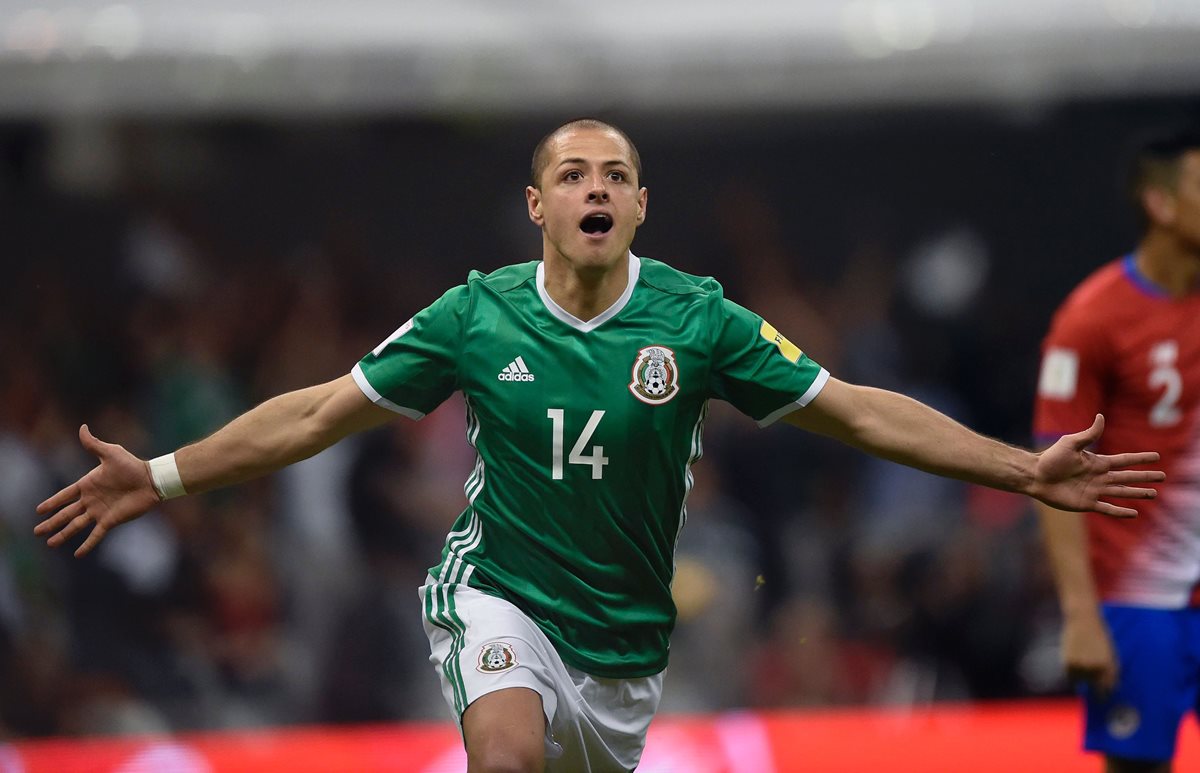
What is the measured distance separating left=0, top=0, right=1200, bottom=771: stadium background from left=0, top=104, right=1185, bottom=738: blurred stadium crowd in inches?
0.9

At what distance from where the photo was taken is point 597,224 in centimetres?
A: 449

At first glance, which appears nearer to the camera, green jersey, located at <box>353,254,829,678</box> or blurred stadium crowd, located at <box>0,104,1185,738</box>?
green jersey, located at <box>353,254,829,678</box>

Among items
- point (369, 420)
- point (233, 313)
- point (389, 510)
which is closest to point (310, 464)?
point (389, 510)

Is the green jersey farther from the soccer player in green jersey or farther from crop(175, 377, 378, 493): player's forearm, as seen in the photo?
crop(175, 377, 378, 493): player's forearm

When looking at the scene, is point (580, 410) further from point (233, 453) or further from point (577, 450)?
point (233, 453)

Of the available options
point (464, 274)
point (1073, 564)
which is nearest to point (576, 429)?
point (1073, 564)

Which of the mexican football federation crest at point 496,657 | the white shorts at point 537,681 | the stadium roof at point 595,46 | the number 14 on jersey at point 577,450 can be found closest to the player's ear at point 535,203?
the number 14 on jersey at point 577,450

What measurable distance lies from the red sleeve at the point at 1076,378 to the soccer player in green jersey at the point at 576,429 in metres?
1.08

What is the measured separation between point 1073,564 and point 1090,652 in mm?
296

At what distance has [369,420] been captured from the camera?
4535 millimetres

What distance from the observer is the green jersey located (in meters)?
4.48

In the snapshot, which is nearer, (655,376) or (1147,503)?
(655,376)

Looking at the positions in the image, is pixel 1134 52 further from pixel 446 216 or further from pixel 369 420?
pixel 369 420

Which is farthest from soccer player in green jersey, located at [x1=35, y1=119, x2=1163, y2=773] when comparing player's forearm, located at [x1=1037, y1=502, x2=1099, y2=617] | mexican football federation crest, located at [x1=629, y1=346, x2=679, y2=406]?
player's forearm, located at [x1=1037, y1=502, x2=1099, y2=617]
